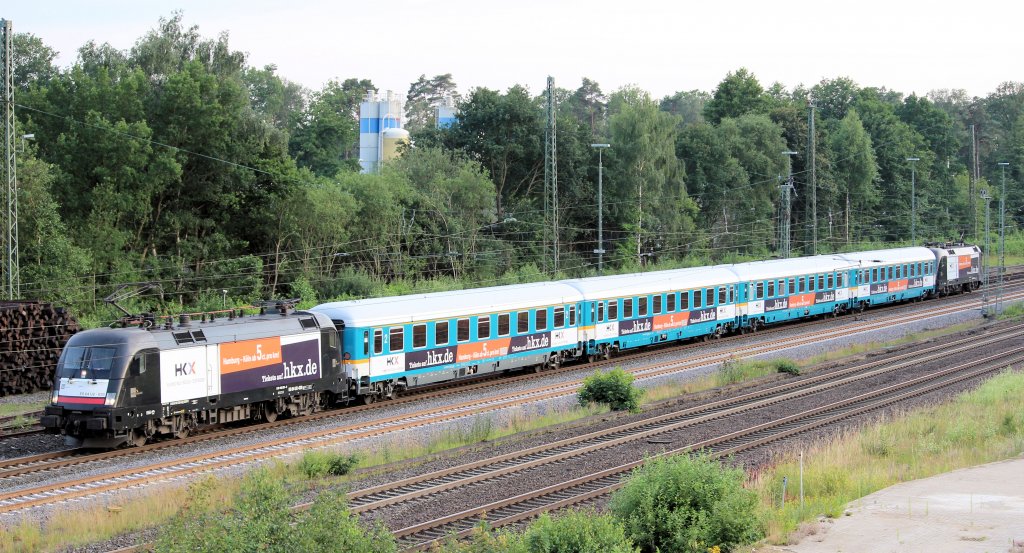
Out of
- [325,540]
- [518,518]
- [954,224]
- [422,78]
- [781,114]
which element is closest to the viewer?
[325,540]

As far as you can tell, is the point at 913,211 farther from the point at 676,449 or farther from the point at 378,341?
the point at 676,449

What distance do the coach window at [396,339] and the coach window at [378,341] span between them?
28cm

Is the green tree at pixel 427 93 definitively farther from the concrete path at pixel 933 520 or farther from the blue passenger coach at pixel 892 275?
the concrete path at pixel 933 520

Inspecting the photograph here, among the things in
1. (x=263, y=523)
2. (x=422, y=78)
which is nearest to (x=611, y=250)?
(x=263, y=523)

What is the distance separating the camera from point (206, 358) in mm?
24109

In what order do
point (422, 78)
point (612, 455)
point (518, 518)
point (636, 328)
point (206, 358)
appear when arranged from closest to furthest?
Result: point (518, 518)
point (612, 455)
point (206, 358)
point (636, 328)
point (422, 78)

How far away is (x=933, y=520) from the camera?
551 inches

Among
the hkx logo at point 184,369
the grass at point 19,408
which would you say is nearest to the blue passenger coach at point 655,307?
the hkx logo at point 184,369

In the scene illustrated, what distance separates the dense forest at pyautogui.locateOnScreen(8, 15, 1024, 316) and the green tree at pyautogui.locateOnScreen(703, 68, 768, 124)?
19cm

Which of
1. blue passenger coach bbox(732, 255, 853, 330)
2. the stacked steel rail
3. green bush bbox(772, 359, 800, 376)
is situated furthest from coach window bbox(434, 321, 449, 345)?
blue passenger coach bbox(732, 255, 853, 330)

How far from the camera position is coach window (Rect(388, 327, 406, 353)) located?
28.9 meters

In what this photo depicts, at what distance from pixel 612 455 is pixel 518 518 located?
534 cm

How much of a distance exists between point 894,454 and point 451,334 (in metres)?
14.5

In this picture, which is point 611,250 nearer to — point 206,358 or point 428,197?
point 428,197
